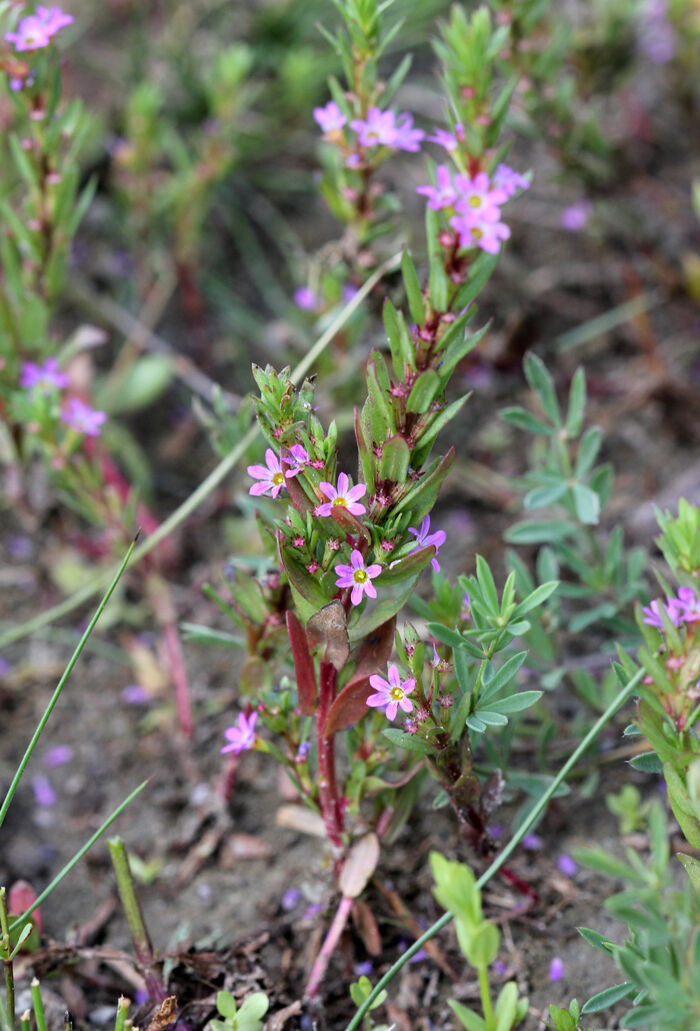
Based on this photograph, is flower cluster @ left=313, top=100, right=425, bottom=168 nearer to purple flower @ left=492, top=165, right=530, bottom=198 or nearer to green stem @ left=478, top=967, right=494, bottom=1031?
purple flower @ left=492, top=165, right=530, bottom=198

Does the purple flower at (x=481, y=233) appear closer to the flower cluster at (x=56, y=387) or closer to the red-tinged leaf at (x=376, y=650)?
the red-tinged leaf at (x=376, y=650)

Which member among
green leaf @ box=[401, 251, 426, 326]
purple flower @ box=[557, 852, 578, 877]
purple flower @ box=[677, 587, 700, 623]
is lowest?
purple flower @ box=[557, 852, 578, 877]

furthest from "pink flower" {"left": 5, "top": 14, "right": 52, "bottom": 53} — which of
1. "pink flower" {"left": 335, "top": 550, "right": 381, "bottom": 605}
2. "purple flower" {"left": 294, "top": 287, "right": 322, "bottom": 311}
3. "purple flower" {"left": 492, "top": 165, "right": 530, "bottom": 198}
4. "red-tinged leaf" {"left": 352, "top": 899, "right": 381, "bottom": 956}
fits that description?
"red-tinged leaf" {"left": 352, "top": 899, "right": 381, "bottom": 956}

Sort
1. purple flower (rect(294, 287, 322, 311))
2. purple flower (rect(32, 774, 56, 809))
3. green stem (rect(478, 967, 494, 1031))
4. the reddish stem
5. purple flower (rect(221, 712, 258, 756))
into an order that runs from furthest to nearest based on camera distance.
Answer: purple flower (rect(294, 287, 322, 311))
purple flower (rect(32, 774, 56, 809))
purple flower (rect(221, 712, 258, 756))
the reddish stem
green stem (rect(478, 967, 494, 1031))

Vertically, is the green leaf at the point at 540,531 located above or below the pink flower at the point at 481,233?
below

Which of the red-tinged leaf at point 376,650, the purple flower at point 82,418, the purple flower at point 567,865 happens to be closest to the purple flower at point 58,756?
the purple flower at point 82,418

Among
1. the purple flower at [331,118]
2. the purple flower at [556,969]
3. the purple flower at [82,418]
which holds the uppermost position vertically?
the purple flower at [331,118]

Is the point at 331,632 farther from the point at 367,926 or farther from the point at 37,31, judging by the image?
the point at 37,31
